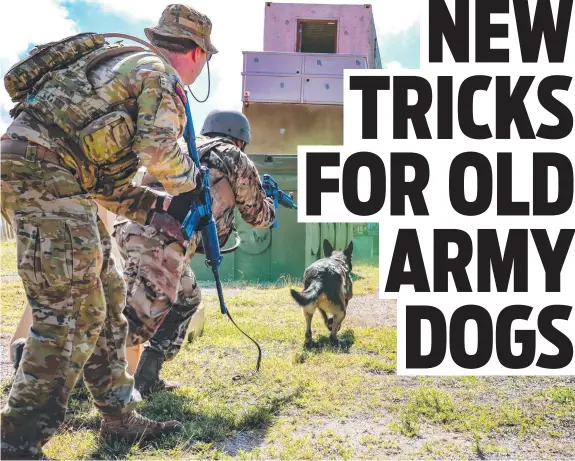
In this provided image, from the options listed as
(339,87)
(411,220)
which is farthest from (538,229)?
(339,87)

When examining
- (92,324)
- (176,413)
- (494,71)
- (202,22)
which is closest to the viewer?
(92,324)

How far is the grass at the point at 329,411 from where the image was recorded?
116 inches

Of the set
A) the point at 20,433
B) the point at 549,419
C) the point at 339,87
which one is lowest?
the point at 549,419

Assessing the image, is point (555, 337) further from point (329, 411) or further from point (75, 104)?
point (75, 104)

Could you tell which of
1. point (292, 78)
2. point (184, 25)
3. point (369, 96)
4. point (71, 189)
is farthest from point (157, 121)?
point (292, 78)

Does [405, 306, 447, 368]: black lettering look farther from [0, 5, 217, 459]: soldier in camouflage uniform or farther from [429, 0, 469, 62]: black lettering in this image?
[0, 5, 217, 459]: soldier in camouflage uniform

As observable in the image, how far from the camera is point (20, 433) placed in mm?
2207

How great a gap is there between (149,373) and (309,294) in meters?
2.05

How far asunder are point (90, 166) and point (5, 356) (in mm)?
2968

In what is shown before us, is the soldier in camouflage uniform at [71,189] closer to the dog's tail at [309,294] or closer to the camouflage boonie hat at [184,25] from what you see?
the camouflage boonie hat at [184,25]

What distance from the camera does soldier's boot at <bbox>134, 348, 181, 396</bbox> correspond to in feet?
12.0

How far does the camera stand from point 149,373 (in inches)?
146

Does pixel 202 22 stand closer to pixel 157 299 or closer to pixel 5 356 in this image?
pixel 157 299

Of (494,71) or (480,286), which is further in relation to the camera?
(494,71)
